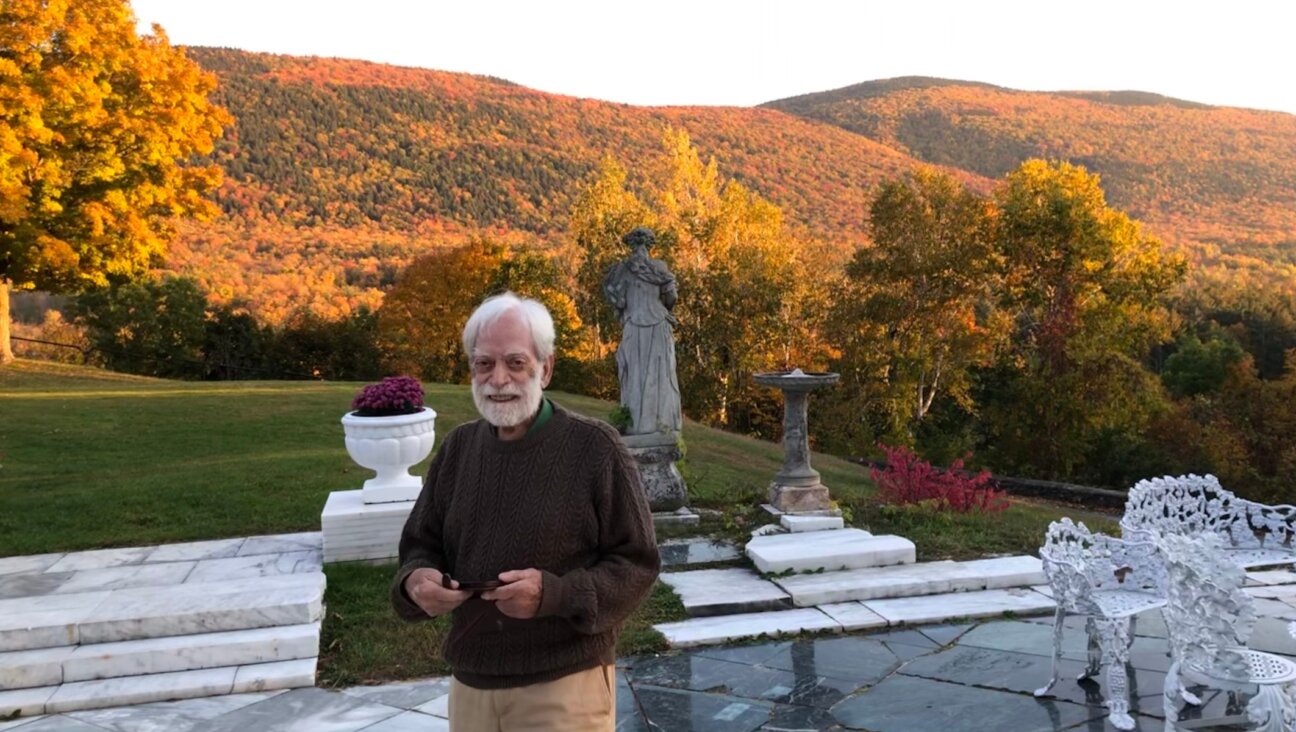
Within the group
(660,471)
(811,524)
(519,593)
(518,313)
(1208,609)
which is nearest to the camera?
(519,593)

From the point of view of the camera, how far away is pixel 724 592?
21.2 ft

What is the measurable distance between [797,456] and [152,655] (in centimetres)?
567

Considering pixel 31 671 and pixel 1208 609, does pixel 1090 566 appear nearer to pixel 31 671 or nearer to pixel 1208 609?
pixel 1208 609

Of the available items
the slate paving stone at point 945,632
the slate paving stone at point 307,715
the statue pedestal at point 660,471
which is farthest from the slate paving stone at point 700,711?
the statue pedestal at point 660,471

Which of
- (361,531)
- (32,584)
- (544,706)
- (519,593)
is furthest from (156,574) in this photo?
(519,593)

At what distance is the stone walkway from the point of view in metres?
4.39

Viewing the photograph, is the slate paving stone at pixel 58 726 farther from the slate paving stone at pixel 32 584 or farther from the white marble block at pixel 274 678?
the slate paving stone at pixel 32 584

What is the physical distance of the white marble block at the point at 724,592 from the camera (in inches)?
244

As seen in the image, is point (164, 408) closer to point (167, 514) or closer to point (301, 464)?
point (301, 464)

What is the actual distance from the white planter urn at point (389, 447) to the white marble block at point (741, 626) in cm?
253

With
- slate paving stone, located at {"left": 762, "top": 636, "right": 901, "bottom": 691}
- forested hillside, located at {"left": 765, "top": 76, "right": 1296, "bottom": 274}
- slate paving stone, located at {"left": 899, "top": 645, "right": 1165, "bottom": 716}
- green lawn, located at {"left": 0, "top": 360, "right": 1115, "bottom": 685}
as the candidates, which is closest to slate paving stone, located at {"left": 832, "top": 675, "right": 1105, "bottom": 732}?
slate paving stone, located at {"left": 899, "top": 645, "right": 1165, "bottom": 716}

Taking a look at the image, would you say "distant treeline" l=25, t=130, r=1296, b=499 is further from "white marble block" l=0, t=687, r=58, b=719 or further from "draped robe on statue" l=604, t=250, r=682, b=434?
"white marble block" l=0, t=687, r=58, b=719

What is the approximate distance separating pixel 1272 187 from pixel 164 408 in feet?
205

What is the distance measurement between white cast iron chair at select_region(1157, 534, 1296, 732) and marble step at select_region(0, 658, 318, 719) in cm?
432
